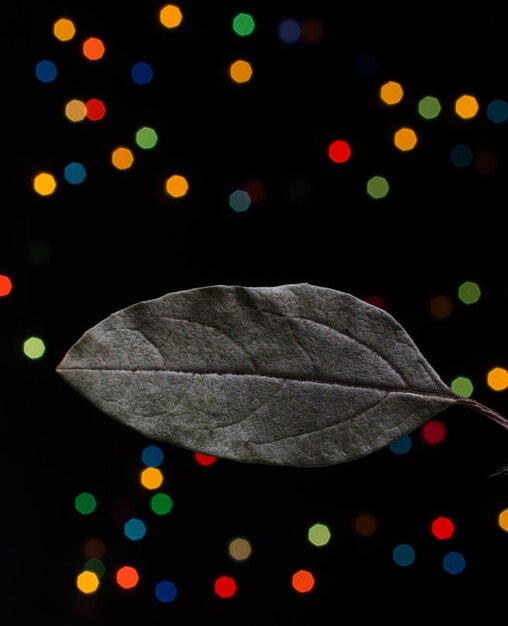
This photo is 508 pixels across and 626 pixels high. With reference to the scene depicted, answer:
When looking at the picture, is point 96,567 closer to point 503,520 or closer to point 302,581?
point 302,581

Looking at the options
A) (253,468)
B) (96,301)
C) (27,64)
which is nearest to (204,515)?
(253,468)

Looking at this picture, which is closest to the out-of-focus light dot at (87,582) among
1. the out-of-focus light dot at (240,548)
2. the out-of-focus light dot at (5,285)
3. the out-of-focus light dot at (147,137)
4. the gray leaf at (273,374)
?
the out-of-focus light dot at (240,548)

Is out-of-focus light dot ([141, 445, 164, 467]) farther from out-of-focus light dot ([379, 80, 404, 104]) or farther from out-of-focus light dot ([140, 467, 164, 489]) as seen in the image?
out-of-focus light dot ([379, 80, 404, 104])

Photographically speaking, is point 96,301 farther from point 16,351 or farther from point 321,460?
point 321,460

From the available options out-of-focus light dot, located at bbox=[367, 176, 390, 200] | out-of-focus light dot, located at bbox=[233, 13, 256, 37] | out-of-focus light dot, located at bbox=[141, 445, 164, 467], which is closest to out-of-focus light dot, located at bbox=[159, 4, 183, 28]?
out-of-focus light dot, located at bbox=[233, 13, 256, 37]

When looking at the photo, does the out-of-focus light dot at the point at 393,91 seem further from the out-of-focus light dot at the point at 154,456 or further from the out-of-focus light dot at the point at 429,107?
the out-of-focus light dot at the point at 154,456
